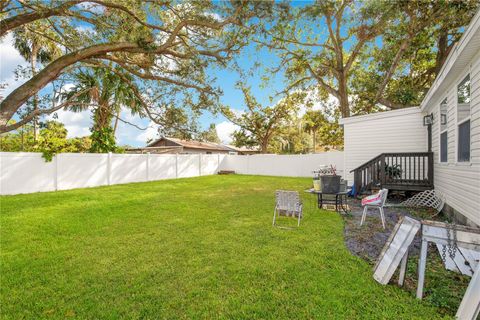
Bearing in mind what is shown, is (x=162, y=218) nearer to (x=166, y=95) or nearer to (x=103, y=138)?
(x=166, y=95)

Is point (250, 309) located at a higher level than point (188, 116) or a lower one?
lower

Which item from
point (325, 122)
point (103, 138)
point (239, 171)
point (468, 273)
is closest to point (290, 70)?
point (325, 122)

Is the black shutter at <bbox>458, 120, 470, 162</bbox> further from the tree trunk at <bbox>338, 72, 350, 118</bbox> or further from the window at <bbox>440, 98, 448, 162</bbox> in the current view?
the tree trunk at <bbox>338, 72, 350, 118</bbox>

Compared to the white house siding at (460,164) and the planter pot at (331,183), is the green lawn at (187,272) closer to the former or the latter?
the planter pot at (331,183)

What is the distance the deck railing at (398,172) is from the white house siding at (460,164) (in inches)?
14.4

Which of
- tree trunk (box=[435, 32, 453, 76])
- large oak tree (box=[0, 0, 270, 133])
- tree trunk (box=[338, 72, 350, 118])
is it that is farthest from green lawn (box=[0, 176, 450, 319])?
tree trunk (box=[435, 32, 453, 76])

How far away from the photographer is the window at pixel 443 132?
597 centimetres

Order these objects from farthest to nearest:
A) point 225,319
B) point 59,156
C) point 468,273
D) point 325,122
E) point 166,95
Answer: point 325,122 < point 59,156 < point 166,95 < point 468,273 < point 225,319

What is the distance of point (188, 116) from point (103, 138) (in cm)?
712

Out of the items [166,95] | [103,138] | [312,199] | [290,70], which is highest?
[290,70]

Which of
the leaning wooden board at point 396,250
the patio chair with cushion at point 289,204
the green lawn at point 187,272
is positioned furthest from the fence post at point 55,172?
the leaning wooden board at point 396,250

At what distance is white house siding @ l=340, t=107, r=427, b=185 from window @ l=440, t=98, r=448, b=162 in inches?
78.4

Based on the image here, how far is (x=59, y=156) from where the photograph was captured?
34.8 ft

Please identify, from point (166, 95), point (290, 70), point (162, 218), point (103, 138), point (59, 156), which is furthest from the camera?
point (290, 70)
